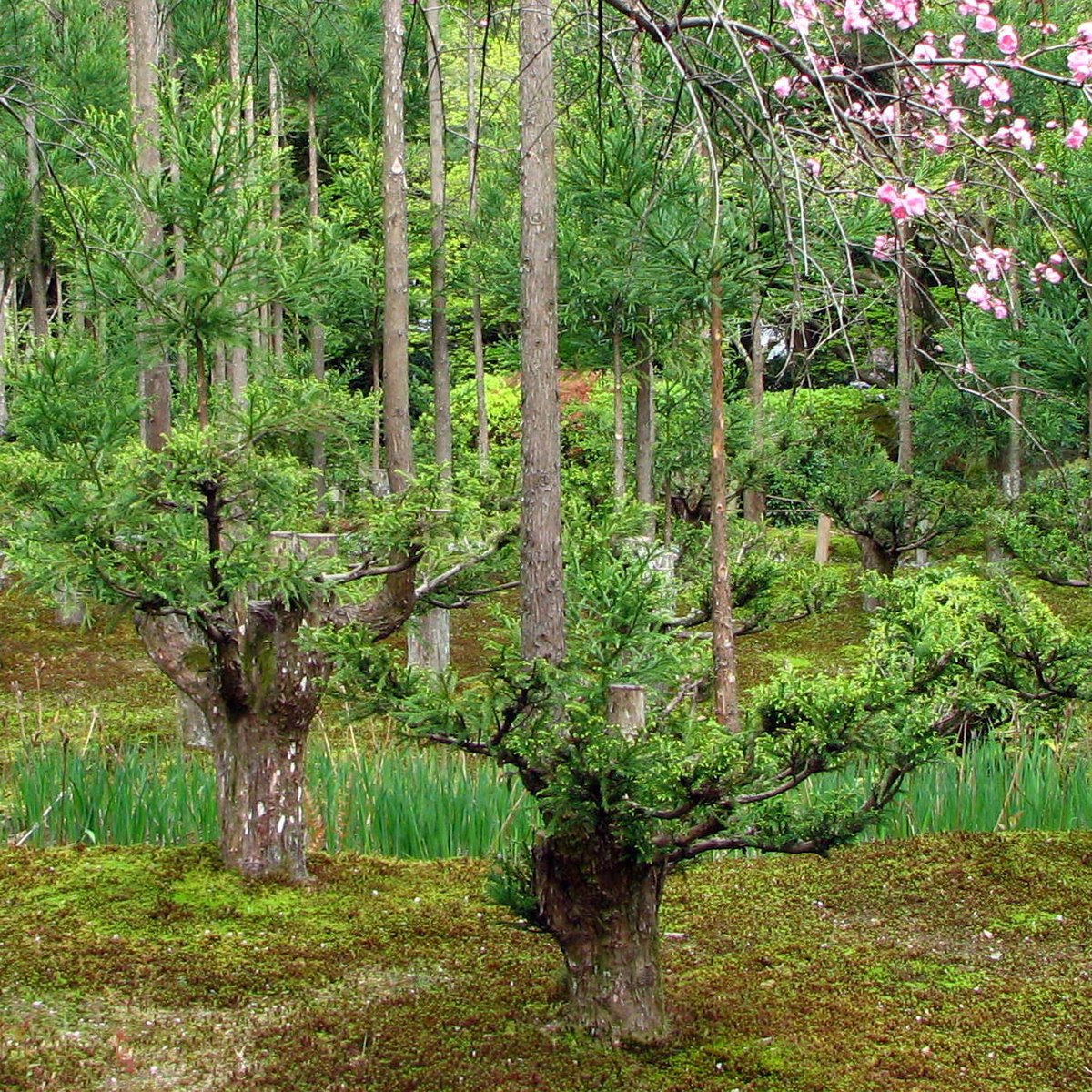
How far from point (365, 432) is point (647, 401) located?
33.3ft

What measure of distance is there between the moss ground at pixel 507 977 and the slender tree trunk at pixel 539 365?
1231 millimetres


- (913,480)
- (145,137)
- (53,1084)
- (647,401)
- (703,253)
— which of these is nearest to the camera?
(53,1084)

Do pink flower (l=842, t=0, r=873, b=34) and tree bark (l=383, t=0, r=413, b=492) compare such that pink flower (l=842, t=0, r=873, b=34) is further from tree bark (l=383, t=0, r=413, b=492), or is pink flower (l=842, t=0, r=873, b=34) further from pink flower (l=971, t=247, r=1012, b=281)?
tree bark (l=383, t=0, r=413, b=492)

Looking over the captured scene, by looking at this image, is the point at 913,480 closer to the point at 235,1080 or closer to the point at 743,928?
the point at 743,928

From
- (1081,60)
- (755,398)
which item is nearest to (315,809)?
(1081,60)

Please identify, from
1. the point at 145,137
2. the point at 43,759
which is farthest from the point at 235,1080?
the point at 145,137

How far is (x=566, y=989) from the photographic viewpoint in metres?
3.86

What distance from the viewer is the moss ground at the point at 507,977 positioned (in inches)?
141

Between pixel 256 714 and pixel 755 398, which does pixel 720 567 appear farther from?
pixel 755 398

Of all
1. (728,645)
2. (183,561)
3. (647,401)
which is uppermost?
(647,401)

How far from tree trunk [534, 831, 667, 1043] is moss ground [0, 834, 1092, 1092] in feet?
0.30

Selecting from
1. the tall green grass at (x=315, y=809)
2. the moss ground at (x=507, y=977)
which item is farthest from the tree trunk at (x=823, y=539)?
the moss ground at (x=507, y=977)

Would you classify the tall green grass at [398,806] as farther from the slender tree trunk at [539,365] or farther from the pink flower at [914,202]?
the pink flower at [914,202]

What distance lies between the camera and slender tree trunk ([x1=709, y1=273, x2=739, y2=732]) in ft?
22.4
